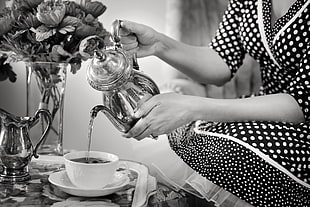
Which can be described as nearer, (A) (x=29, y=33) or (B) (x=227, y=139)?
(B) (x=227, y=139)

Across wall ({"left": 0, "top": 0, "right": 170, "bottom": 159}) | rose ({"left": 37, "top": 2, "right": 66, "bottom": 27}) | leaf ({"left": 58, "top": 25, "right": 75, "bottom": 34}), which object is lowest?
wall ({"left": 0, "top": 0, "right": 170, "bottom": 159})

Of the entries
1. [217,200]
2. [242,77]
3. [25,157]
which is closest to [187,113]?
[217,200]

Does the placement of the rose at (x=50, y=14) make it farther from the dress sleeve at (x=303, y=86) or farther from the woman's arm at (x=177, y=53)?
the dress sleeve at (x=303, y=86)

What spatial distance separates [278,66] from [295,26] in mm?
138

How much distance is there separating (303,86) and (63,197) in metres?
0.61

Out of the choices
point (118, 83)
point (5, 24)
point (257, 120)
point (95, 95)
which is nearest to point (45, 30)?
point (5, 24)

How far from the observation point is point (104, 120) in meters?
1.96

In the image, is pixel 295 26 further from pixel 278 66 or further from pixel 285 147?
pixel 285 147

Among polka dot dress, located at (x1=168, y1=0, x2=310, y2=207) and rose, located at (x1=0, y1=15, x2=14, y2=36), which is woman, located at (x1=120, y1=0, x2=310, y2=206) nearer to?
polka dot dress, located at (x1=168, y1=0, x2=310, y2=207)

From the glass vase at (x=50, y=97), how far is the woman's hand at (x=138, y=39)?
189mm

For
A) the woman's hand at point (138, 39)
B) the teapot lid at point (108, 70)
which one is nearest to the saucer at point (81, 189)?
the teapot lid at point (108, 70)

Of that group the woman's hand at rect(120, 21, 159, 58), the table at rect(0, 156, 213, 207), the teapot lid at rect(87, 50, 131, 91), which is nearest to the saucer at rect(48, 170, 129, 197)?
the table at rect(0, 156, 213, 207)

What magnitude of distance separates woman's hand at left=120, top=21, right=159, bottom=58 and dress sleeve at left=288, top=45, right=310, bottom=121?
0.39 m

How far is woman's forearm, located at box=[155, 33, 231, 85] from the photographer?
1469mm
